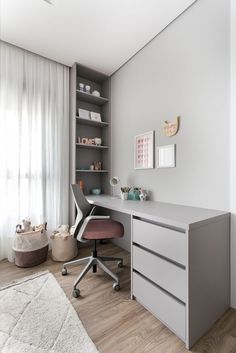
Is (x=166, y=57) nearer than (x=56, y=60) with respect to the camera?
Yes

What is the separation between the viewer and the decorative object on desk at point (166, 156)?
6.05 feet

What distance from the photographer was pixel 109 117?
289 cm

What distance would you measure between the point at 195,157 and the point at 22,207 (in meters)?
2.17

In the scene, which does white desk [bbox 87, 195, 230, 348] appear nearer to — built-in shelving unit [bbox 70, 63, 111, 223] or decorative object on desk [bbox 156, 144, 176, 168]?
decorative object on desk [bbox 156, 144, 176, 168]

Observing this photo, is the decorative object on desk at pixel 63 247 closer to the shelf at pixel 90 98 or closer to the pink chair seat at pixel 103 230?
the pink chair seat at pixel 103 230

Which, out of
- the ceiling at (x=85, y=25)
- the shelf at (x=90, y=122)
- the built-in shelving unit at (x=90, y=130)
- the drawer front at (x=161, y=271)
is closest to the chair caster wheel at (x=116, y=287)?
the drawer front at (x=161, y=271)

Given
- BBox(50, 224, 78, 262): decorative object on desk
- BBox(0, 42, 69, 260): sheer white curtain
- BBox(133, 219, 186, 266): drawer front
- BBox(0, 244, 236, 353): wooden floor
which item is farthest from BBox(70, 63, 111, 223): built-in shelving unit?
BBox(133, 219, 186, 266): drawer front

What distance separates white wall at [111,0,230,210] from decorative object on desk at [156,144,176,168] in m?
0.06

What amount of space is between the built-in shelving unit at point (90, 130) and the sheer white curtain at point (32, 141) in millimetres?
156

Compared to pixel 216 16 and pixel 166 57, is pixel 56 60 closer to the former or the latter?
pixel 166 57

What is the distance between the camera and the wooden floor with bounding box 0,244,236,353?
109 cm

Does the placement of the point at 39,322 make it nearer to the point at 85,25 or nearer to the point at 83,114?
the point at 83,114

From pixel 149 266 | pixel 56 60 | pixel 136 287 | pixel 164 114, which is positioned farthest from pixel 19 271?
pixel 56 60

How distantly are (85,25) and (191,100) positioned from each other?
1416mm
